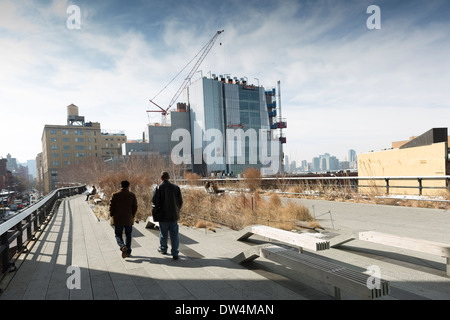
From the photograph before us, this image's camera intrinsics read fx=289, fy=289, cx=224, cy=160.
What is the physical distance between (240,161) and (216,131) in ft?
42.5

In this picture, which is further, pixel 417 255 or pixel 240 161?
pixel 240 161

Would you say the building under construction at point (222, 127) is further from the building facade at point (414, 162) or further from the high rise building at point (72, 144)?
the building facade at point (414, 162)

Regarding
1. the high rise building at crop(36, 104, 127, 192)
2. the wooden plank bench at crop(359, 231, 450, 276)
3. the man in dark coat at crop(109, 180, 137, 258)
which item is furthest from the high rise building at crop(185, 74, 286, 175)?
the wooden plank bench at crop(359, 231, 450, 276)

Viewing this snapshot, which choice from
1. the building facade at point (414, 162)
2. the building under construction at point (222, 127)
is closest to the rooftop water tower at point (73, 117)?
the building under construction at point (222, 127)

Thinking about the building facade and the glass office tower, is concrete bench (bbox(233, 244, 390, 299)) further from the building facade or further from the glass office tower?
the glass office tower

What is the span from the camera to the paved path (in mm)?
4039

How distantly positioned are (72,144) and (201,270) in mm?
124577

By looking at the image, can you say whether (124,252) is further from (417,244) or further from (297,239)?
(417,244)

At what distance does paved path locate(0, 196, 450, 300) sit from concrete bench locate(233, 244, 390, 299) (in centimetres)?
45

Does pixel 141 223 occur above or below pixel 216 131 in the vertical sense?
below

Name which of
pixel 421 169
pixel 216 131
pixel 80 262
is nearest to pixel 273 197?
pixel 80 262
